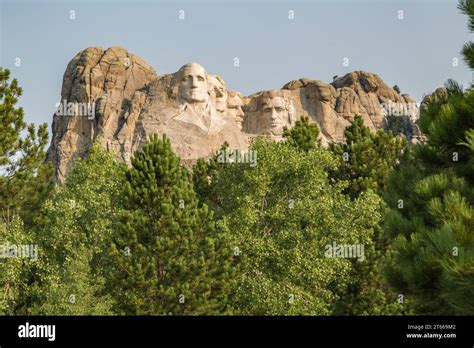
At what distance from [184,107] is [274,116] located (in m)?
13.4

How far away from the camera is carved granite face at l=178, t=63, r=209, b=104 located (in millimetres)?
64062

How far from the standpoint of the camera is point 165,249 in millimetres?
29906

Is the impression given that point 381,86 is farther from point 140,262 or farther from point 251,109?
point 140,262

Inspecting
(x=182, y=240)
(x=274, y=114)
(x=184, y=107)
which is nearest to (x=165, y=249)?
(x=182, y=240)

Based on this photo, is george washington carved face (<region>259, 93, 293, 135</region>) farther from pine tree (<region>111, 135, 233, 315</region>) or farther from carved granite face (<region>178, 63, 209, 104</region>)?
pine tree (<region>111, 135, 233, 315</region>)

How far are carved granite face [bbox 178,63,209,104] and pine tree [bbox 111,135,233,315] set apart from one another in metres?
32.8

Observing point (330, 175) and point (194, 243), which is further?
point (330, 175)

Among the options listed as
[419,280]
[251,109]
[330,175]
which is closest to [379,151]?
[330,175]

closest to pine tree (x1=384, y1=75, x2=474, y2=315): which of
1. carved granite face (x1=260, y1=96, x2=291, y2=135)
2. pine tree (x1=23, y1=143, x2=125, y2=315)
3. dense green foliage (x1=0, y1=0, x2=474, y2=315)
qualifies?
dense green foliage (x1=0, y1=0, x2=474, y2=315)

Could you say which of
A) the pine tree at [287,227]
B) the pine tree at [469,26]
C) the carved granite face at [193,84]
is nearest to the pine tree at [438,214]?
the pine tree at [469,26]

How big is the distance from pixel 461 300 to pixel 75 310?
72.1 feet

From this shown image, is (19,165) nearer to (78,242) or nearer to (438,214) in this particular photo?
(78,242)

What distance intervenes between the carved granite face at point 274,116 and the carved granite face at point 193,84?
10.4 m
